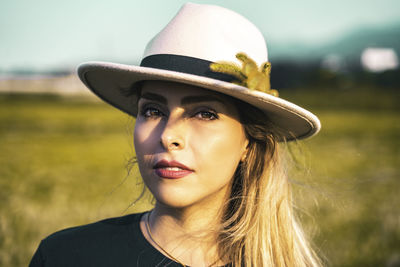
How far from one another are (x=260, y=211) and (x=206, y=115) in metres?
0.73

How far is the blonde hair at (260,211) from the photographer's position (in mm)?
2135

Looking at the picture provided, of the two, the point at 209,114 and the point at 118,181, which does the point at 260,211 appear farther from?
the point at 118,181

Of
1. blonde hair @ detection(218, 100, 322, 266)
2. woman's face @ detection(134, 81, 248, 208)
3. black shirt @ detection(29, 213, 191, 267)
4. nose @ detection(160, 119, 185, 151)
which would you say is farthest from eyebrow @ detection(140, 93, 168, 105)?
black shirt @ detection(29, 213, 191, 267)

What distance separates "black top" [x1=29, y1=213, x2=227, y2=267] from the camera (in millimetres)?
1988

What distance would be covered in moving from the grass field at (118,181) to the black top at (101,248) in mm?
247

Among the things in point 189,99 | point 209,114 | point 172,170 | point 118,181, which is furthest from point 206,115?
point 118,181

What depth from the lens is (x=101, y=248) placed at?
6.75 ft

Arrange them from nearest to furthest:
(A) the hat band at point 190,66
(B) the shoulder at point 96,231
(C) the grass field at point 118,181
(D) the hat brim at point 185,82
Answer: (D) the hat brim at point 185,82 → (A) the hat band at point 190,66 → (B) the shoulder at point 96,231 → (C) the grass field at point 118,181

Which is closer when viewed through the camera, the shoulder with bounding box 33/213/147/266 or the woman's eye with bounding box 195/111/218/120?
the woman's eye with bounding box 195/111/218/120

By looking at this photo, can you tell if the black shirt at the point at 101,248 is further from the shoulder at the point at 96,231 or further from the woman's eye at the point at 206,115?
the woman's eye at the point at 206,115

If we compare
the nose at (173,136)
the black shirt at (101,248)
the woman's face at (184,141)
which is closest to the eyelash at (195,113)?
the woman's face at (184,141)

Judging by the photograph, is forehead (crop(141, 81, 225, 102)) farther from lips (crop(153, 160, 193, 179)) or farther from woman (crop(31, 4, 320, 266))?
lips (crop(153, 160, 193, 179))

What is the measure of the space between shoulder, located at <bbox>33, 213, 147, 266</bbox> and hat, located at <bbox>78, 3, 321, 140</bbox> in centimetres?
85

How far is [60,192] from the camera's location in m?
7.62
